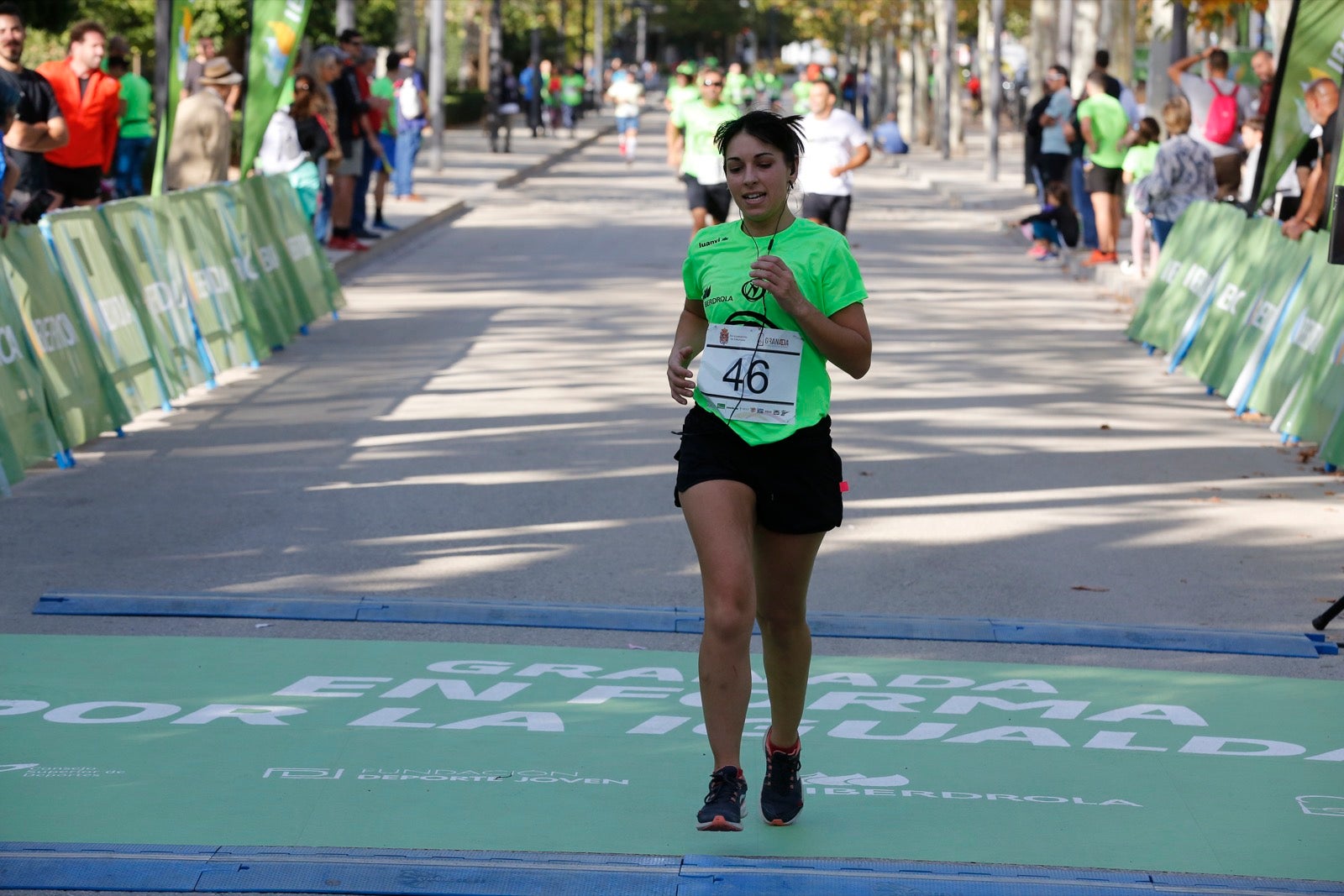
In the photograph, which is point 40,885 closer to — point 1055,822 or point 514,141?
point 1055,822

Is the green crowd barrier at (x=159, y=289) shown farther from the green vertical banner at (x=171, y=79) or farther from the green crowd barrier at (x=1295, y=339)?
the green crowd barrier at (x=1295, y=339)

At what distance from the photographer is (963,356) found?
14.5 meters

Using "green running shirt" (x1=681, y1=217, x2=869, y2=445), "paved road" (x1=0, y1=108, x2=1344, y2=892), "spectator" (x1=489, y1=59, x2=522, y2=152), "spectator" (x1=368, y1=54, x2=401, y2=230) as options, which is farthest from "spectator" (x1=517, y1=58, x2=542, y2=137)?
"green running shirt" (x1=681, y1=217, x2=869, y2=445)

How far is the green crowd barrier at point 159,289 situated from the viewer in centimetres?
1115

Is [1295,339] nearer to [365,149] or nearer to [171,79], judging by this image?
[171,79]

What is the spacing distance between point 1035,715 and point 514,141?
47.1 m

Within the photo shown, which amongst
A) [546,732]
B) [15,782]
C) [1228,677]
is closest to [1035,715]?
[1228,677]

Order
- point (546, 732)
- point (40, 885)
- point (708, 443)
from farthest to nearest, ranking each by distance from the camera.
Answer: point (546, 732)
point (708, 443)
point (40, 885)

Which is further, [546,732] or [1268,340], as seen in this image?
[1268,340]

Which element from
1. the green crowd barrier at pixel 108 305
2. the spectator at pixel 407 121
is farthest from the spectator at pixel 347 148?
the green crowd barrier at pixel 108 305

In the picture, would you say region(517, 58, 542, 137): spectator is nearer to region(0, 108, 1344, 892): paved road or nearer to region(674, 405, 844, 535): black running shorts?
region(0, 108, 1344, 892): paved road

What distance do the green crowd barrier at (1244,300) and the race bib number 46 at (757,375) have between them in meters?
7.50

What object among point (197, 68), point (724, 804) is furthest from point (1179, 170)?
point (724, 804)

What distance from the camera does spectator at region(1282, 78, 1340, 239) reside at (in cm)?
1137
